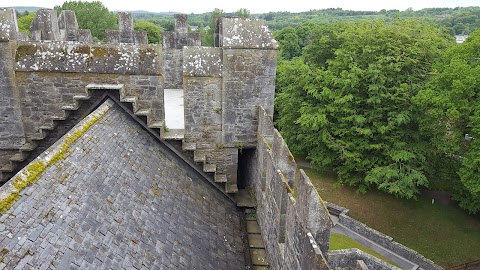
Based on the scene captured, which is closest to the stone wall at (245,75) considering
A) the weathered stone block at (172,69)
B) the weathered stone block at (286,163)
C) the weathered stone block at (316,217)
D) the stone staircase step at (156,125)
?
the stone staircase step at (156,125)

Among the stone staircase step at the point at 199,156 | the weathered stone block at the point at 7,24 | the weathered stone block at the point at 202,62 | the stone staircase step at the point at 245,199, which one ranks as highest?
the weathered stone block at the point at 7,24

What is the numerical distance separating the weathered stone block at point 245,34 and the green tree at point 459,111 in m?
10.3

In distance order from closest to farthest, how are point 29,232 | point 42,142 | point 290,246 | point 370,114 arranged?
point 29,232
point 290,246
point 42,142
point 370,114

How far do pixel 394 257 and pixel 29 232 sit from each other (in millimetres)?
16227

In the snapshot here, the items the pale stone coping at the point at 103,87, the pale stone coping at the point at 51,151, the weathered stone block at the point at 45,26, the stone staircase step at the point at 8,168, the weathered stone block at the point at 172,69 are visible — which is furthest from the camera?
the weathered stone block at the point at 172,69

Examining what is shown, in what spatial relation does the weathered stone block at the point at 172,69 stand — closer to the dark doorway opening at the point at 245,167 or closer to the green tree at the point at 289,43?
the dark doorway opening at the point at 245,167

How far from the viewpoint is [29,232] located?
412 centimetres

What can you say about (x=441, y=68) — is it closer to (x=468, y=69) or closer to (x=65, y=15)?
(x=468, y=69)

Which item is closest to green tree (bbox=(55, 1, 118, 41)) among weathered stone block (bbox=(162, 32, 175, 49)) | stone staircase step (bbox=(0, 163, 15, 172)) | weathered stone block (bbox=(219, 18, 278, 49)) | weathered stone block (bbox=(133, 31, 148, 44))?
weathered stone block (bbox=(133, 31, 148, 44))

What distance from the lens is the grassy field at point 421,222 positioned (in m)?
17.6

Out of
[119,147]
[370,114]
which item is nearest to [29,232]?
[119,147]

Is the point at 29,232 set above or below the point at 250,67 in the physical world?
below

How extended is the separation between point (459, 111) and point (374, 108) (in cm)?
441

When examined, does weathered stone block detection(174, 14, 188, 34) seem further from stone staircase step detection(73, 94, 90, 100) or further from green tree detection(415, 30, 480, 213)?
green tree detection(415, 30, 480, 213)
